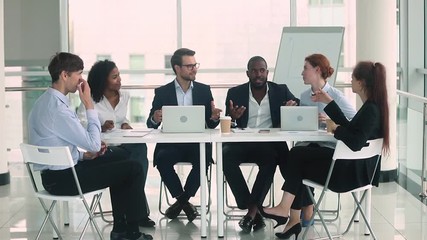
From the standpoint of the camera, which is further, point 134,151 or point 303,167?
point 134,151

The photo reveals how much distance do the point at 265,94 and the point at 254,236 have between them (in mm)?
1294

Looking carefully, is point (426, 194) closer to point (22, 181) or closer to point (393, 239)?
point (393, 239)

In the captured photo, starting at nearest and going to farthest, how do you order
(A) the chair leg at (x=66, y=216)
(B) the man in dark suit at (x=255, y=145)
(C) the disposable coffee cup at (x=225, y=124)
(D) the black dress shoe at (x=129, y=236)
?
(D) the black dress shoe at (x=129, y=236) < (C) the disposable coffee cup at (x=225, y=124) < (B) the man in dark suit at (x=255, y=145) < (A) the chair leg at (x=66, y=216)

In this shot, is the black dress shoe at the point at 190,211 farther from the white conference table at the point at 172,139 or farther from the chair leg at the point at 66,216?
the chair leg at the point at 66,216

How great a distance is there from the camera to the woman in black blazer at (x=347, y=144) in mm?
5570

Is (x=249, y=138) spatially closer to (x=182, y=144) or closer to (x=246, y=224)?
(x=246, y=224)

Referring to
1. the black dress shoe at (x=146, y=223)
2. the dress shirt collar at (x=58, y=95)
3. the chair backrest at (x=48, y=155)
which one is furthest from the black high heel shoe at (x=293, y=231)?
the dress shirt collar at (x=58, y=95)

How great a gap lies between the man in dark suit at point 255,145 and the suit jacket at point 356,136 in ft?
2.77

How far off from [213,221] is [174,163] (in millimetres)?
549

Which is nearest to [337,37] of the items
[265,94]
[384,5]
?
[384,5]

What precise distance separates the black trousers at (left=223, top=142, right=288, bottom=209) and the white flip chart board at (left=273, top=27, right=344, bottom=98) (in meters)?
1.70

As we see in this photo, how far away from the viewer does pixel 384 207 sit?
23.3ft

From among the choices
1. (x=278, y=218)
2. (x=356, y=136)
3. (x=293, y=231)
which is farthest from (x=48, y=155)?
(x=356, y=136)

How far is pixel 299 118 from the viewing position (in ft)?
20.4
